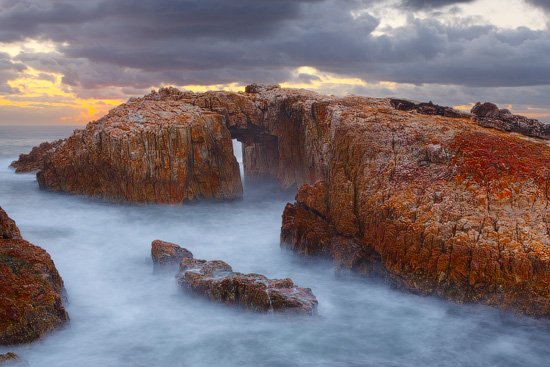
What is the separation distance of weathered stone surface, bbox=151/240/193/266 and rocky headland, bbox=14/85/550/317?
456 cm

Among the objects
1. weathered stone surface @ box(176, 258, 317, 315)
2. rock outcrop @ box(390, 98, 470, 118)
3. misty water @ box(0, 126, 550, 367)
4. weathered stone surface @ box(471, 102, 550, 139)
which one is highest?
rock outcrop @ box(390, 98, 470, 118)

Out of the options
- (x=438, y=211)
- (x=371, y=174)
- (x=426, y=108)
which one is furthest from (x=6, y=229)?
(x=426, y=108)

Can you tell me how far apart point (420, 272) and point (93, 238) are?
15360mm

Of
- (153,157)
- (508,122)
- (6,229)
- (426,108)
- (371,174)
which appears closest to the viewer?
(6,229)

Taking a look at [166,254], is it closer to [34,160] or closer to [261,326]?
[261,326]

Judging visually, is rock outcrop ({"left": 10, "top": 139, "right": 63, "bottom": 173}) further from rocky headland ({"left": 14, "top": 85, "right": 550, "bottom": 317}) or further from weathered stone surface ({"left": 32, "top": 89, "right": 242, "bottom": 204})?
weathered stone surface ({"left": 32, "top": 89, "right": 242, "bottom": 204})

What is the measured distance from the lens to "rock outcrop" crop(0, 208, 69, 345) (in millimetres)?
12000

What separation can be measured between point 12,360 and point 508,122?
22.1 meters

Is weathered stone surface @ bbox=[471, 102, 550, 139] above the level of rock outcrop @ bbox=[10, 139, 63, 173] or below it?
above

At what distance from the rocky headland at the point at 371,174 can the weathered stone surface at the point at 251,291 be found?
3695 mm

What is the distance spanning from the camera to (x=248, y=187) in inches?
1411

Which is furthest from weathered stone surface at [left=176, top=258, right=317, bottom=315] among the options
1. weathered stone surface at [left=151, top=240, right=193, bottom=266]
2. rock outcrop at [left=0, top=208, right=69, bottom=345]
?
rock outcrop at [left=0, top=208, right=69, bottom=345]

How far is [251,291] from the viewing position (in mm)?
14484

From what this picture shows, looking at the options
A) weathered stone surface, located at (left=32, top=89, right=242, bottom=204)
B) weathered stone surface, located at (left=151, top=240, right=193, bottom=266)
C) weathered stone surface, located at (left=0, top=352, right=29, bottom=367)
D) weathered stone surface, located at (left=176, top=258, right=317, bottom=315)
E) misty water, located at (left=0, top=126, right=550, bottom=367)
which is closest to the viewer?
weathered stone surface, located at (left=0, top=352, right=29, bottom=367)
